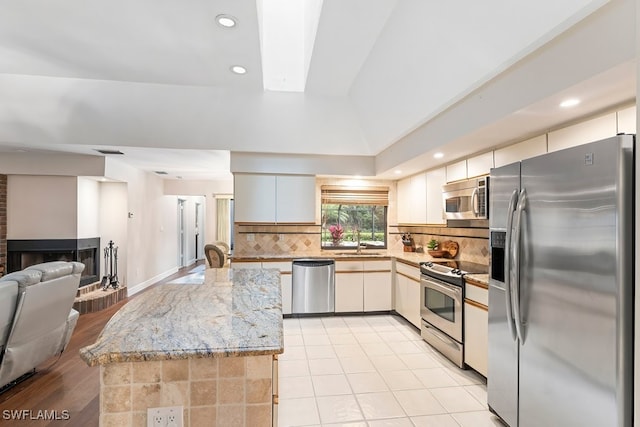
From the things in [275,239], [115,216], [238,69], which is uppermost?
[238,69]

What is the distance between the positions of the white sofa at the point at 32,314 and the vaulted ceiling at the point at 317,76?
1.80 m

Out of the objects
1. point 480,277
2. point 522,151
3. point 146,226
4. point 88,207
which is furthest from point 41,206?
point 522,151


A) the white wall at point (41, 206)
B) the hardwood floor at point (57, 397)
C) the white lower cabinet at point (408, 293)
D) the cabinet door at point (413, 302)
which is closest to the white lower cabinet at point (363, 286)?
the white lower cabinet at point (408, 293)

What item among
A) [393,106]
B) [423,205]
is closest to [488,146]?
[393,106]

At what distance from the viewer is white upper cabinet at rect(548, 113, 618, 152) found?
1.93 m

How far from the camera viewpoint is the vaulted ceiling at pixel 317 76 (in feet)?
5.43

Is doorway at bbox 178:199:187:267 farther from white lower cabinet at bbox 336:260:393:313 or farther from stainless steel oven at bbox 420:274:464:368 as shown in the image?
stainless steel oven at bbox 420:274:464:368

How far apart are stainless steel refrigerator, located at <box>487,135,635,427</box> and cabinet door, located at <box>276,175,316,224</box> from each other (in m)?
2.82

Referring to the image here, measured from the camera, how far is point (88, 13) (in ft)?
7.21

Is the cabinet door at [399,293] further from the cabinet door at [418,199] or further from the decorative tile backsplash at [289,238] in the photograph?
the cabinet door at [418,199]

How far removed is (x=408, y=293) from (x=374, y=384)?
63.7 inches

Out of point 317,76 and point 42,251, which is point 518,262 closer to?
point 317,76

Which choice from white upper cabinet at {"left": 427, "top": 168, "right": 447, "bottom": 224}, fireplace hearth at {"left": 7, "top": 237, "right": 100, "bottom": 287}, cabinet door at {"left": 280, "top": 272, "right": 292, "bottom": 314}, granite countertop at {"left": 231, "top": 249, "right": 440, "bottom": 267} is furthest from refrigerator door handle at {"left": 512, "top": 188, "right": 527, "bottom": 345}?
fireplace hearth at {"left": 7, "top": 237, "right": 100, "bottom": 287}

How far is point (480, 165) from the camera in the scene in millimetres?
3143
